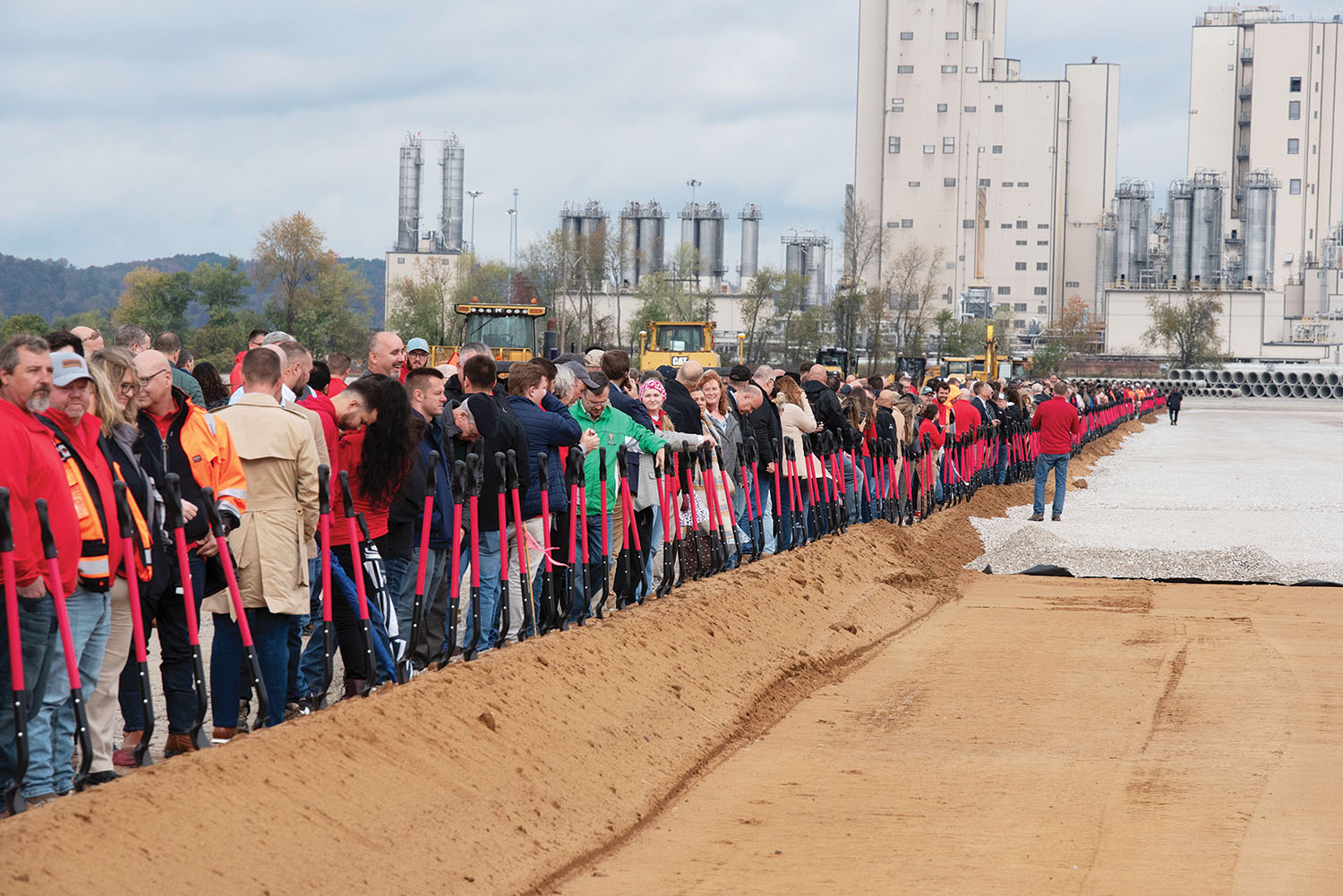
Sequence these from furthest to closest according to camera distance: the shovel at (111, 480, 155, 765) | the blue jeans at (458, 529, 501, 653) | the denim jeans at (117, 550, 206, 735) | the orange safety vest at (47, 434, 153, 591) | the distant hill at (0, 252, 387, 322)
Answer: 1. the distant hill at (0, 252, 387, 322)
2. the blue jeans at (458, 529, 501, 653)
3. the denim jeans at (117, 550, 206, 735)
4. the shovel at (111, 480, 155, 765)
5. the orange safety vest at (47, 434, 153, 591)

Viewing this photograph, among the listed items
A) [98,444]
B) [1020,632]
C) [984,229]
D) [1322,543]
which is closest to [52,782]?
[98,444]

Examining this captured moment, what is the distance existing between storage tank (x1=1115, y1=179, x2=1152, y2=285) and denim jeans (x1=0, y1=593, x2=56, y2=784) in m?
121

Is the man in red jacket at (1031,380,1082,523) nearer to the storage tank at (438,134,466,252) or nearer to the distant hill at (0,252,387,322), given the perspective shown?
the storage tank at (438,134,466,252)

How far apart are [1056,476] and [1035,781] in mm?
16005

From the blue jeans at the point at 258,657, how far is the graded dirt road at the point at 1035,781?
1.90 meters

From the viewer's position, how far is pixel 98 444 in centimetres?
622

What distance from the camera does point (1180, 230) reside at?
394ft

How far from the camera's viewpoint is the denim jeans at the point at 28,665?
18.4ft

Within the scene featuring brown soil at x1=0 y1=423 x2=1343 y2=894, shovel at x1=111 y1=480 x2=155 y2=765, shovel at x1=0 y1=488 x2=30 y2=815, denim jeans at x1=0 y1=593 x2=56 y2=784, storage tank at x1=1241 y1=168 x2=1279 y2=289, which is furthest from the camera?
storage tank at x1=1241 y1=168 x2=1279 y2=289

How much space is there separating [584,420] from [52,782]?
574 cm

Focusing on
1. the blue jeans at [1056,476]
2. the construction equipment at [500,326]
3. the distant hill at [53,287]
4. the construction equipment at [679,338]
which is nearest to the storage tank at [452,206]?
the distant hill at [53,287]

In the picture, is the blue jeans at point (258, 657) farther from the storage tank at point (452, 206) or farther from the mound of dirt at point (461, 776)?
the storage tank at point (452, 206)

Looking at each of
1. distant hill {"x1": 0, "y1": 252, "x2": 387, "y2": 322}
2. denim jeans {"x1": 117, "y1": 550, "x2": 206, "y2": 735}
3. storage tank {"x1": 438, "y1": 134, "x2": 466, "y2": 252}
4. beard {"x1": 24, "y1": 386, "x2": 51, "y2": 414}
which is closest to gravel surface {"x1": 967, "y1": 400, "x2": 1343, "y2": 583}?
denim jeans {"x1": 117, "y1": 550, "x2": 206, "y2": 735}

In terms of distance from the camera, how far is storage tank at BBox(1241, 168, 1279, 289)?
4606 inches
